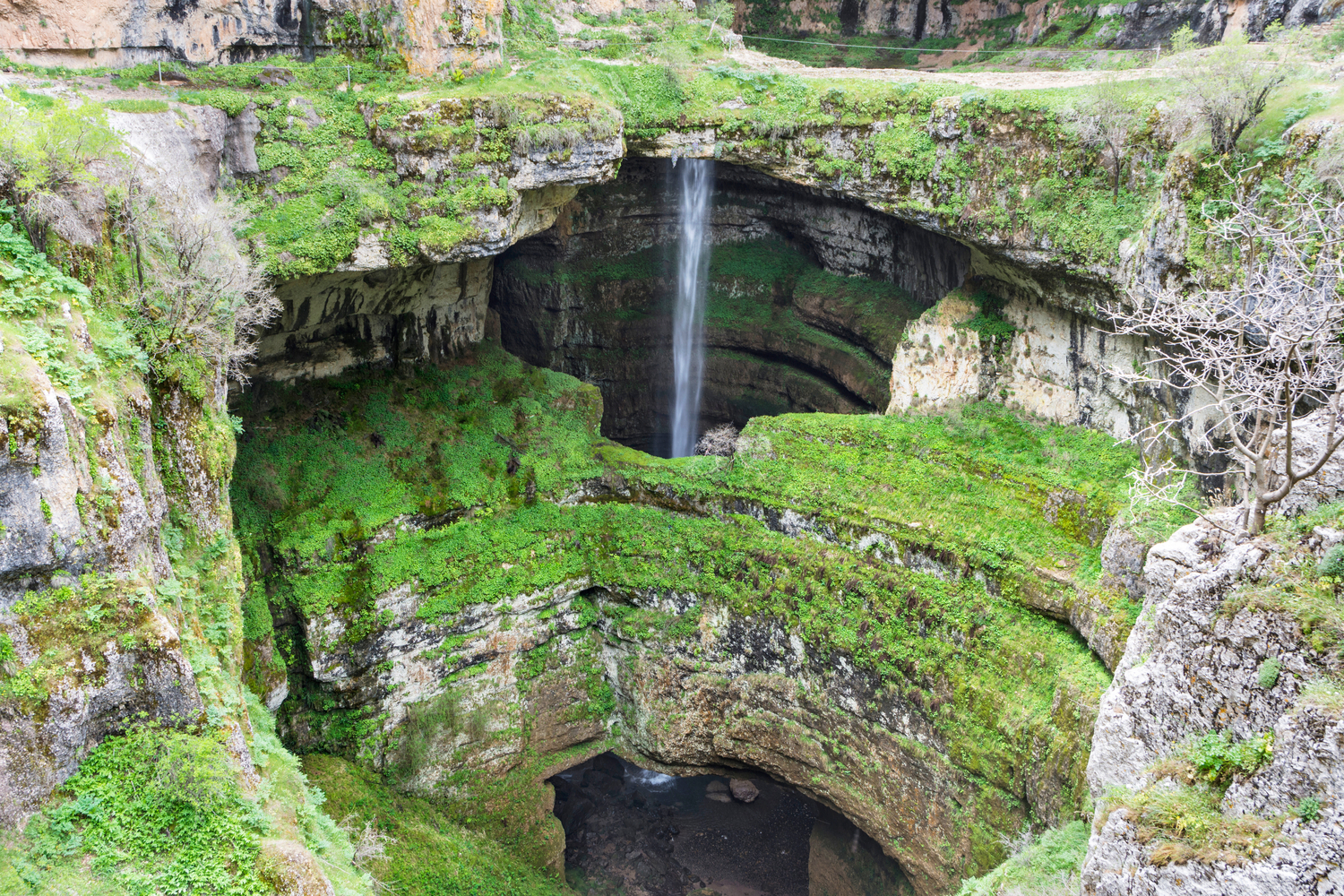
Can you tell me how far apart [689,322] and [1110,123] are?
15.6 meters

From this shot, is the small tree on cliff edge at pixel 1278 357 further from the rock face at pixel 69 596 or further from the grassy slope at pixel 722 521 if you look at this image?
the rock face at pixel 69 596

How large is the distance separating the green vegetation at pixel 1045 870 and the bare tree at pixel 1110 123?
A: 37.1 ft

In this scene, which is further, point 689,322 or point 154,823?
point 689,322

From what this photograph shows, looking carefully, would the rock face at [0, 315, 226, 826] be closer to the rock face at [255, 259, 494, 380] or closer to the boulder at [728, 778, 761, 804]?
the rock face at [255, 259, 494, 380]

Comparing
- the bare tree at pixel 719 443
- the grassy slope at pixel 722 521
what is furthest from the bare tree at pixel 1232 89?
the bare tree at pixel 719 443

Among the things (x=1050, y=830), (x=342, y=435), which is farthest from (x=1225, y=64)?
(x=342, y=435)

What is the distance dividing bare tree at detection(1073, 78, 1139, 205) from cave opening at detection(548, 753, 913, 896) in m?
14.4

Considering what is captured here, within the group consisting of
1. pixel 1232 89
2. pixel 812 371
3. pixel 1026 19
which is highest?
pixel 1026 19

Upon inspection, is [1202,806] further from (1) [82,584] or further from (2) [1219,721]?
(1) [82,584]

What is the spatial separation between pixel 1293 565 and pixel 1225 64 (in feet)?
32.4

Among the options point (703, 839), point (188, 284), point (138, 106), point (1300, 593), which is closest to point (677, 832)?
point (703, 839)

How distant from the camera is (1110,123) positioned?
16328mm

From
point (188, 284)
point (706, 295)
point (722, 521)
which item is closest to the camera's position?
point (188, 284)

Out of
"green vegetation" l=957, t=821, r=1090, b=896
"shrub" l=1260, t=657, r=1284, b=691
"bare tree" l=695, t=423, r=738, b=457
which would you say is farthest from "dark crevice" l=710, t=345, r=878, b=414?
"shrub" l=1260, t=657, r=1284, b=691
